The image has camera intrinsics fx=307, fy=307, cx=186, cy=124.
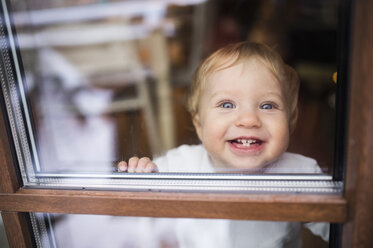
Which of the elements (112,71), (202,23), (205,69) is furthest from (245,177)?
(202,23)

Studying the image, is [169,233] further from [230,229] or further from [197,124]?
[197,124]

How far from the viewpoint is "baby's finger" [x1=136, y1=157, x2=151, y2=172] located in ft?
2.00

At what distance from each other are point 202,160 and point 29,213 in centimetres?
37

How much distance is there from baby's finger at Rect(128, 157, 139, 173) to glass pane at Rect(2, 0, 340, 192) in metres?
0.02

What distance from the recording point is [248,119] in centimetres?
69

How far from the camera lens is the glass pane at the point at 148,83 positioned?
23.9 inches

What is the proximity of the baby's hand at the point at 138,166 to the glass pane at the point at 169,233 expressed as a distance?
147 mm

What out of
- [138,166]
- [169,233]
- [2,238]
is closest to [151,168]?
[138,166]

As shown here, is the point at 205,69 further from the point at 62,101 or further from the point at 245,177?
the point at 62,101

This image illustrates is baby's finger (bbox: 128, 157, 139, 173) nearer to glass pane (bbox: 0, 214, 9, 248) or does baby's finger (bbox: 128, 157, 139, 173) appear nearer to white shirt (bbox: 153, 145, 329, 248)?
white shirt (bbox: 153, 145, 329, 248)

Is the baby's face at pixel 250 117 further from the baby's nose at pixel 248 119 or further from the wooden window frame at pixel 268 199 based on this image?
the wooden window frame at pixel 268 199

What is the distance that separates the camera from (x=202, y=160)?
721 millimetres

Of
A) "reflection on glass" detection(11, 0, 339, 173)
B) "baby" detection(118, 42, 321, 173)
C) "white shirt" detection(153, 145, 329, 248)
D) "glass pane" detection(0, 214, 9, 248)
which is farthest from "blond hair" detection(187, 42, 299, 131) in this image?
"reflection on glass" detection(11, 0, 339, 173)

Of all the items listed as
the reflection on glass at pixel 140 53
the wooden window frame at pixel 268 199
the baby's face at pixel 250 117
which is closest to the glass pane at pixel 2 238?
the wooden window frame at pixel 268 199
